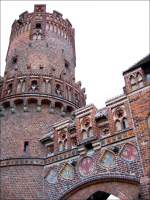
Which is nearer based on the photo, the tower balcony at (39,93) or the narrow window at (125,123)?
the narrow window at (125,123)

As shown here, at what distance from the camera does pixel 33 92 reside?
58.7 ft

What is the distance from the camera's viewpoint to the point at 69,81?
19969 mm

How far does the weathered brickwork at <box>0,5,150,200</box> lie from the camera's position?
12.8m

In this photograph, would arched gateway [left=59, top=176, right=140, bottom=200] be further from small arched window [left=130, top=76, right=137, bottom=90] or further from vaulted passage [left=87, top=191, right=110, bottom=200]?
small arched window [left=130, top=76, right=137, bottom=90]

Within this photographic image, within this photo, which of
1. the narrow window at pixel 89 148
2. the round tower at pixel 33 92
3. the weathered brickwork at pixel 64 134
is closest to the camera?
the weathered brickwork at pixel 64 134

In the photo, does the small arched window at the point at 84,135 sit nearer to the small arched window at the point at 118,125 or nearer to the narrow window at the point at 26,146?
the small arched window at the point at 118,125

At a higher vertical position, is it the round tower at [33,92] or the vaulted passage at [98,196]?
the round tower at [33,92]

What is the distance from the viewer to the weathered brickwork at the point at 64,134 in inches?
504

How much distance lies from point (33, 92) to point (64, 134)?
358 centimetres

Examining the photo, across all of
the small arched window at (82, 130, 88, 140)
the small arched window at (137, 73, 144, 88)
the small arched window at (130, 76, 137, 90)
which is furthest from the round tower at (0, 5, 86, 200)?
the small arched window at (137, 73, 144, 88)

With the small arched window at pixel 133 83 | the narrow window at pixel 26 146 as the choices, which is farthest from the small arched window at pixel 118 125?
the narrow window at pixel 26 146

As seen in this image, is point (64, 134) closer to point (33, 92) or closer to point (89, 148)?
point (89, 148)

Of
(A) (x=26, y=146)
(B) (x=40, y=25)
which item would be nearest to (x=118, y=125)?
(A) (x=26, y=146)

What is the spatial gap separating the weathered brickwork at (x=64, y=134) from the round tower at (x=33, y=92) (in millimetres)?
48
